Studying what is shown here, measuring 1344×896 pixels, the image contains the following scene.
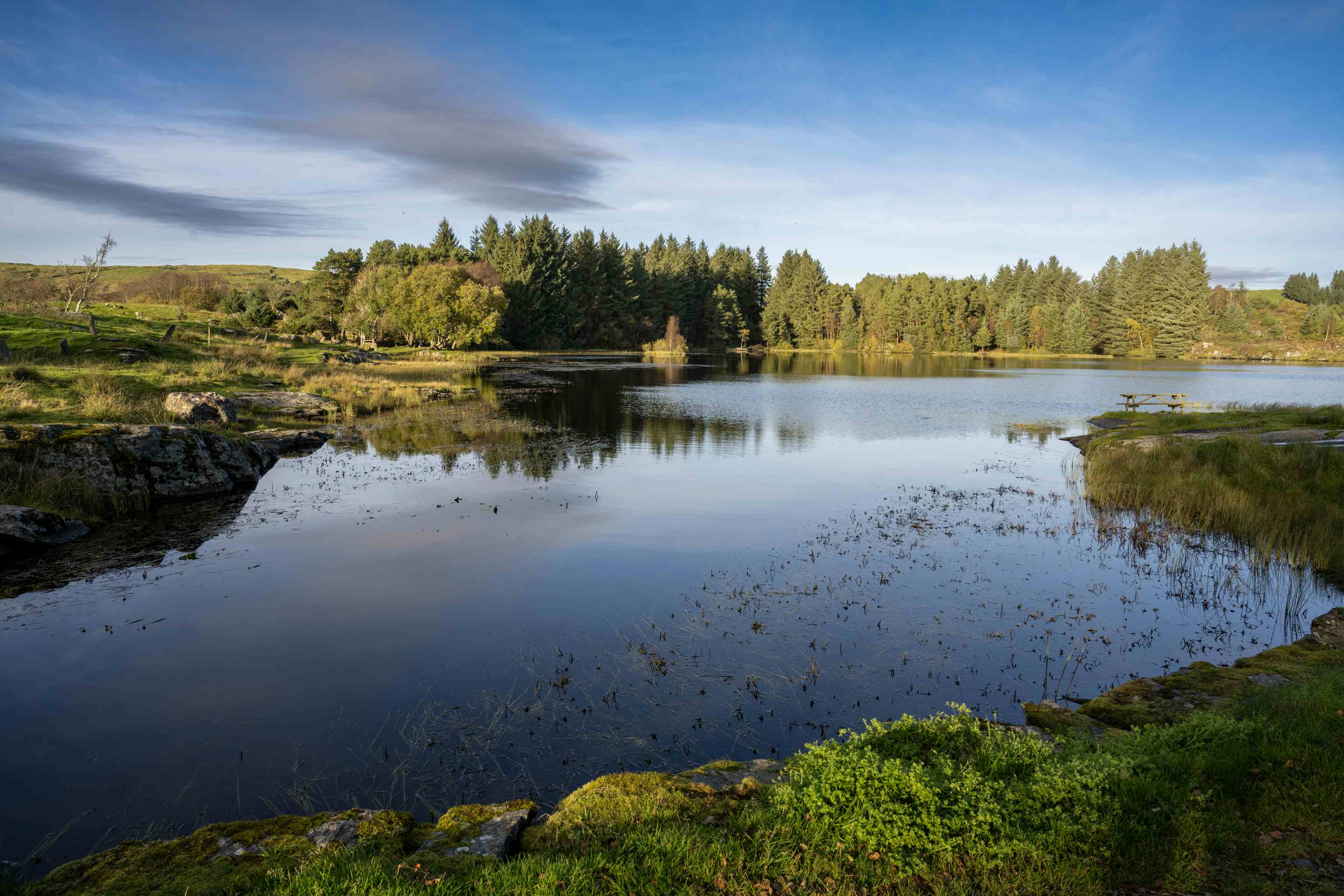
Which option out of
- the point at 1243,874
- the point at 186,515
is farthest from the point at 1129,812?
the point at 186,515

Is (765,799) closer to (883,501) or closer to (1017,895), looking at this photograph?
(1017,895)

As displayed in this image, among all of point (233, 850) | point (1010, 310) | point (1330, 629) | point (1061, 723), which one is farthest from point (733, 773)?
point (1010, 310)

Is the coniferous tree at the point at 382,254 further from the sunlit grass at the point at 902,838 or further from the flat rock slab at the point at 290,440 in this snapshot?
the sunlit grass at the point at 902,838

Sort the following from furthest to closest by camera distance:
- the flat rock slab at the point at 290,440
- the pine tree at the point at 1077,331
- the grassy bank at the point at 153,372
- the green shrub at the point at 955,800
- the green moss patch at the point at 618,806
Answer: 1. the pine tree at the point at 1077,331
2. the flat rock slab at the point at 290,440
3. the grassy bank at the point at 153,372
4. the green moss patch at the point at 618,806
5. the green shrub at the point at 955,800

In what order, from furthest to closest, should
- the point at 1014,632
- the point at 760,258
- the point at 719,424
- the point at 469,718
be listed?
the point at 760,258 < the point at 719,424 < the point at 1014,632 < the point at 469,718

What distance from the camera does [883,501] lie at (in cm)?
1995

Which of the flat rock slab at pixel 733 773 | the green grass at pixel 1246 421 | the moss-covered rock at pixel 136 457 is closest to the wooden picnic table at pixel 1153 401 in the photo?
the green grass at pixel 1246 421

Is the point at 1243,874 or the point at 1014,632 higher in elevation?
the point at 1243,874

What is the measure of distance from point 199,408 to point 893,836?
93.8ft

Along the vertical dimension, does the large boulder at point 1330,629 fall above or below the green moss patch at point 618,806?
below

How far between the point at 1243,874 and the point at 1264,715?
2.76 m

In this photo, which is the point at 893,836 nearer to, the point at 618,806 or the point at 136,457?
the point at 618,806

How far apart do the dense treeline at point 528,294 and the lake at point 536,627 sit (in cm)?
6191

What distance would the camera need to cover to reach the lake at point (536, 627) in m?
7.57
